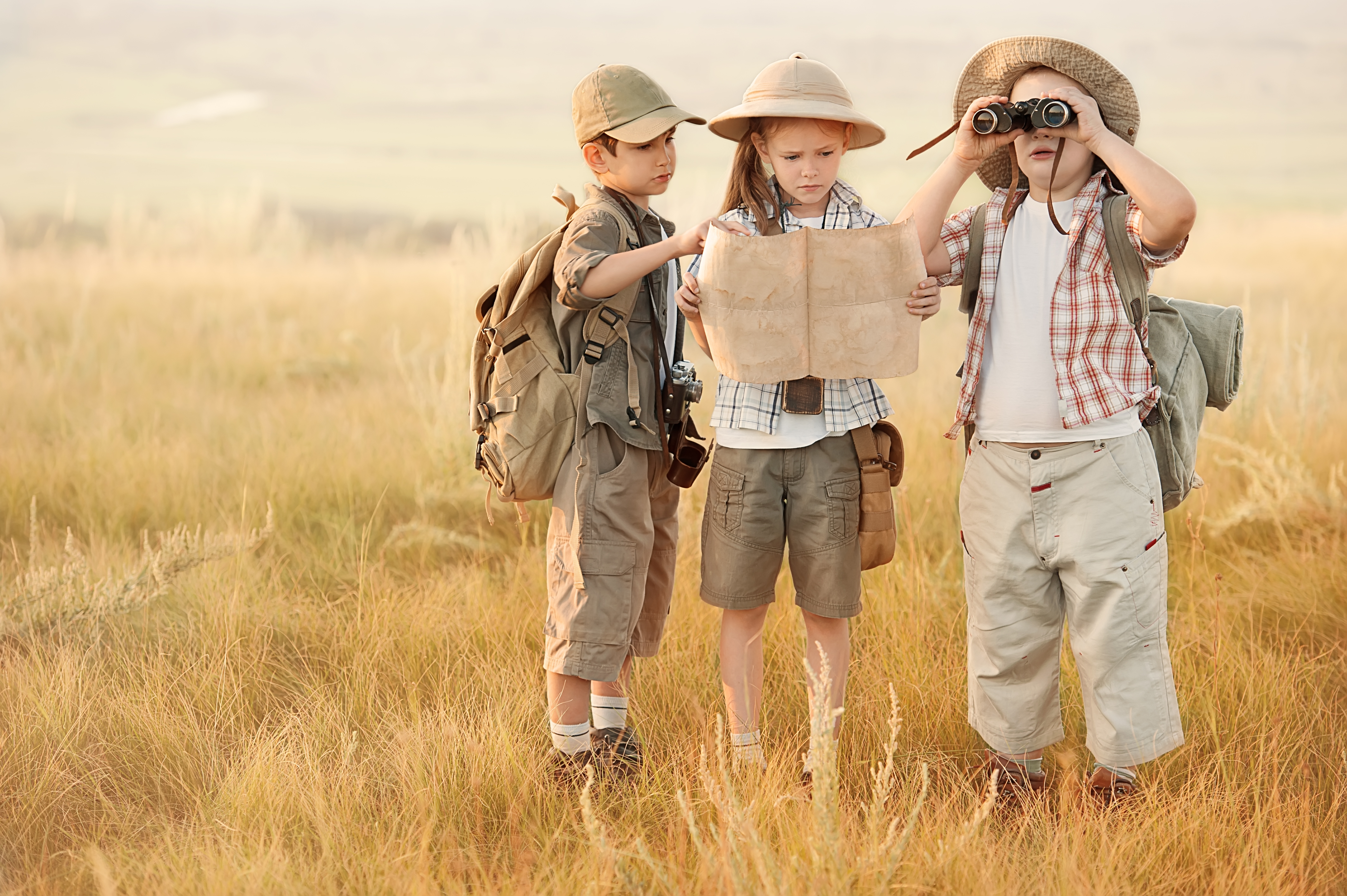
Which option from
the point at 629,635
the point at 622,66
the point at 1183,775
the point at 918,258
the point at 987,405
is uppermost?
the point at 622,66

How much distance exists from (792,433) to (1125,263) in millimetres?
949

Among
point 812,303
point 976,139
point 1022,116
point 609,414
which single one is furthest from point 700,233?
point 1022,116

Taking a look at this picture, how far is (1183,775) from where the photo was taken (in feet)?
10.1

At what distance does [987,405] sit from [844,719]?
3.65 feet

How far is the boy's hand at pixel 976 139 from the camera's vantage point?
2.63 meters

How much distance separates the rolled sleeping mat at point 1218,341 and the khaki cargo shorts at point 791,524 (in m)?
1.02

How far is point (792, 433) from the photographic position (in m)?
2.89

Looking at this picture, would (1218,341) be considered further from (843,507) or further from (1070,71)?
(843,507)

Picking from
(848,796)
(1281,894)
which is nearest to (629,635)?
(848,796)

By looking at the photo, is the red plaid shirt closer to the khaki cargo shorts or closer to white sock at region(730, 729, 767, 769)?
the khaki cargo shorts

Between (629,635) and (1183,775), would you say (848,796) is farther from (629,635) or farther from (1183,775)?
(1183,775)

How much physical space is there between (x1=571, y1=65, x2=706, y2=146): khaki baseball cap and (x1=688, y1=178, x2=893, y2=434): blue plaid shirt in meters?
0.31

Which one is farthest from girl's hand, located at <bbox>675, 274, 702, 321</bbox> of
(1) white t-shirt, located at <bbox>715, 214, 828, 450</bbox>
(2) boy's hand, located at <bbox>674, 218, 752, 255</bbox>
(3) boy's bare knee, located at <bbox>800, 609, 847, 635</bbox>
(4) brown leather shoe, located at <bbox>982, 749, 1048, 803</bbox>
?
(4) brown leather shoe, located at <bbox>982, 749, 1048, 803</bbox>

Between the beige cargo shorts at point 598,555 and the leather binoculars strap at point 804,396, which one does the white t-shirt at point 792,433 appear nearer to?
the leather binoculars strap at point 804,396
